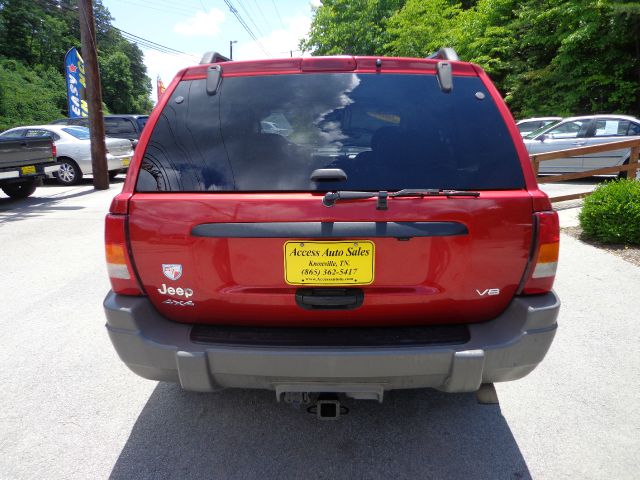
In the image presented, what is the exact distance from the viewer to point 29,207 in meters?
9.89

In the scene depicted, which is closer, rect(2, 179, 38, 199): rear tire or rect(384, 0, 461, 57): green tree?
rect(2, 179, 38, 199): rear tire

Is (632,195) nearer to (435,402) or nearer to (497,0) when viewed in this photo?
(435,402)

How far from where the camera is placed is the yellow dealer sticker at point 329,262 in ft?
6.46

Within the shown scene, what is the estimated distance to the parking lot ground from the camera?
229 cm

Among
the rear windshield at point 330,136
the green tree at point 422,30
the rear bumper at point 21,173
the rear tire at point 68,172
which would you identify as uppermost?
the green tree at point 422,30

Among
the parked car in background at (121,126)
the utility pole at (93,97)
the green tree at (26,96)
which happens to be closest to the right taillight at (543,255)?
the utility pole at (93,97)

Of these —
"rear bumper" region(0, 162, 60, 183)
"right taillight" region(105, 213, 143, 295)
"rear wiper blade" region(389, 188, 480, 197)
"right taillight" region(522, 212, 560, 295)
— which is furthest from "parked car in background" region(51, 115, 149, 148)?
"right taillight" region(522, 212, 560, 295)

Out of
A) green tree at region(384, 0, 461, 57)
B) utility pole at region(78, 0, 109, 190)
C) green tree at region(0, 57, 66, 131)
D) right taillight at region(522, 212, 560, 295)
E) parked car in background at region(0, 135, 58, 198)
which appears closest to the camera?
right taillight at region(522, 212, 560, 295)

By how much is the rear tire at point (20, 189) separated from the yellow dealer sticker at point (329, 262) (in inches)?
433

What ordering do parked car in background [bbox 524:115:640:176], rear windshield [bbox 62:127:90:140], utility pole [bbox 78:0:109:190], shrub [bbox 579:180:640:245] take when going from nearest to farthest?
shrub [bbox 579:180:640:245], parked car in background [bbox 524:115:640:176], utility pole [bbox 78:0:109:190], rear windshield [bbox 62:127:90:140]

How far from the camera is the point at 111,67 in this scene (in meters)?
55.7

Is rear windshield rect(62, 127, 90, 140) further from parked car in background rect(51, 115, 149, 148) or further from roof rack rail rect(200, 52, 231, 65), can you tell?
roof rack rail rect(200, 52, 231, 65)

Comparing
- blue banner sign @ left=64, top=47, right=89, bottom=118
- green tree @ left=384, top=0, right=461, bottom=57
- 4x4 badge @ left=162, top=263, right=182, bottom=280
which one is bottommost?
4x4 badge @ left=162, top=263, right=182, bottom=280

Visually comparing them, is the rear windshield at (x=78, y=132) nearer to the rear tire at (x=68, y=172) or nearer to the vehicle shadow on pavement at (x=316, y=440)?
the rear tire at (x=68, y=172)
